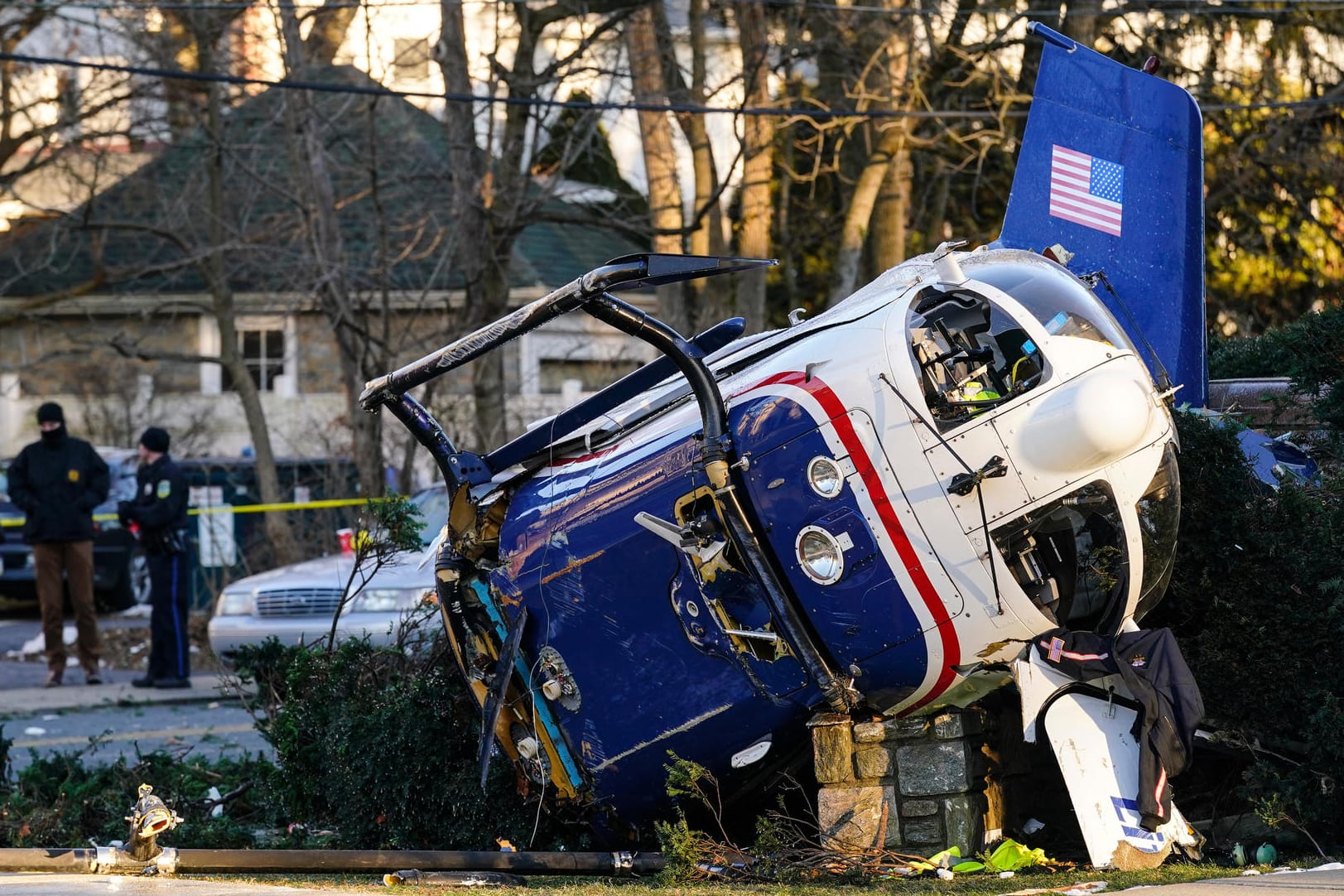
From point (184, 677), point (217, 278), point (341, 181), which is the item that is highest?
point (341, 181)

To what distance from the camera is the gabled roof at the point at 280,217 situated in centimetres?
1731

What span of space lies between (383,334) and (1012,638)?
32.8 ft

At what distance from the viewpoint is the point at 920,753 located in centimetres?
664

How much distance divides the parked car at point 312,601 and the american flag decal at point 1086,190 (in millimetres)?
4928

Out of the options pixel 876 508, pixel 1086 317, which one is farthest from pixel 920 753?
pixel 1086 317

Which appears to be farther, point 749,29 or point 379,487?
point 749,29

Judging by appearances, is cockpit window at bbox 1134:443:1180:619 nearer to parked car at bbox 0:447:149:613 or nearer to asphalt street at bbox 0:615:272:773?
asphalt street at bbox 0:615:272:773

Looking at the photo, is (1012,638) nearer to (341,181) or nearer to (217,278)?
(217,278)

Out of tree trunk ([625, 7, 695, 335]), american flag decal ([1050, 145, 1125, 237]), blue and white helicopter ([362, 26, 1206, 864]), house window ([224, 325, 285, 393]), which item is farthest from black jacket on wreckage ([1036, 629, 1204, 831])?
house window ([224, 325, 285, 393])

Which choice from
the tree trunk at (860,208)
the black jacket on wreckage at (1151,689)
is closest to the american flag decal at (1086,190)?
the black jacket on wreckage at (1151,689)

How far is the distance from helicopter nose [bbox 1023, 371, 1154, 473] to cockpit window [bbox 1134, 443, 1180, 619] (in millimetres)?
278

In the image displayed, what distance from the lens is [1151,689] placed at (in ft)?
20.2

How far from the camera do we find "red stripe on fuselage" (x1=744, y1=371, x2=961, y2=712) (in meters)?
6.18

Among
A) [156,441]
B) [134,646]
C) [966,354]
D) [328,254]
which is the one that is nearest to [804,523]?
[966,354]
